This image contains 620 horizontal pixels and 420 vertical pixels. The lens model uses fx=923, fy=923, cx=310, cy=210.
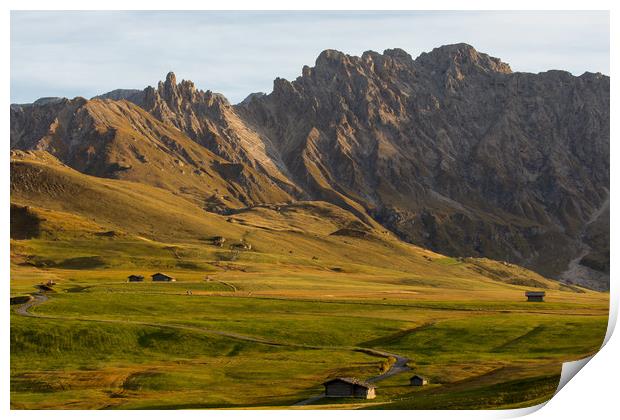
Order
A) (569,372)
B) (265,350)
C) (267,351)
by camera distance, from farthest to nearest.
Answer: (265,350), (267,351), (569,372)

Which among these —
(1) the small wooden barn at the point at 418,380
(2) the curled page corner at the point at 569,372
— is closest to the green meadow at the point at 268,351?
(1) the small wooden barn at the point at 418,380

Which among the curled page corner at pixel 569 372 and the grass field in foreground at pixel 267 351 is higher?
the curled page corner at pixel 569 372

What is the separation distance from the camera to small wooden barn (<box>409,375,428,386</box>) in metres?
119

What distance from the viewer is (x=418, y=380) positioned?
392 ft

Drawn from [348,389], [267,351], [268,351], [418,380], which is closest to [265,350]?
[267,351]

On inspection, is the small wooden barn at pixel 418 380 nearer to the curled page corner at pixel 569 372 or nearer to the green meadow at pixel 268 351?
the green meadow at pixel 268 351

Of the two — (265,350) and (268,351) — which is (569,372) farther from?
(265,350)

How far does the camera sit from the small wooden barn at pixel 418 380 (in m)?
119

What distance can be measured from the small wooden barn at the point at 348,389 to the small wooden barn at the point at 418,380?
873 cm

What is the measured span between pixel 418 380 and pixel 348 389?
13.0 m

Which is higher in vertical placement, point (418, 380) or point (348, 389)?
point (348, 389)

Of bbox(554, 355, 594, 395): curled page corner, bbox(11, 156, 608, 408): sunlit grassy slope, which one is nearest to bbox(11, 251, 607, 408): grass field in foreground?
bbox(11, 156, 608, 408): sunlit grassy slope

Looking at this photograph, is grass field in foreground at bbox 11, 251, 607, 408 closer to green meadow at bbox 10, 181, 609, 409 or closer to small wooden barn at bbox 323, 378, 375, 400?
green meadow at bbox 10, 181, 609, 409
